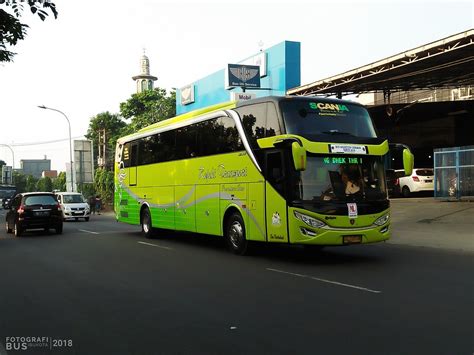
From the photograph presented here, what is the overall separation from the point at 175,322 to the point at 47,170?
192152mm

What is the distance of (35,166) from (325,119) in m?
182

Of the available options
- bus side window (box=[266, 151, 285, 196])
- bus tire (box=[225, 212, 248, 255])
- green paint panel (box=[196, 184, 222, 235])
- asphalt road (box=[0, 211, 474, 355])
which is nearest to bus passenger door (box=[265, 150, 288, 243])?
bus side window (box=[266, 151, 285, 196])

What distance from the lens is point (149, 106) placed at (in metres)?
56.5

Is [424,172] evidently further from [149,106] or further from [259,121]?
[149,106]

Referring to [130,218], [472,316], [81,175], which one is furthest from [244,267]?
[81,175]

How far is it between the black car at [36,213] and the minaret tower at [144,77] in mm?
99271

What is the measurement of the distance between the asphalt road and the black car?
6.65m

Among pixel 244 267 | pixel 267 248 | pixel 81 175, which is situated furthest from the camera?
pixel 81 175

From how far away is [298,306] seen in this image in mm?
6719

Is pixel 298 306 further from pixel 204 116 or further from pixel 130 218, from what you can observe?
pixel 130 218

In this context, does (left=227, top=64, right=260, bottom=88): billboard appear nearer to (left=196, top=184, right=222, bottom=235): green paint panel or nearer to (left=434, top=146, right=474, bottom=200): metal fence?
(left=434, top=146, right=474, bottom=200): metal fence

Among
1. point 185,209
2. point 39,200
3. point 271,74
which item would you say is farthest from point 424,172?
point 39,200

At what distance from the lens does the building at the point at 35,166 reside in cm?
17438

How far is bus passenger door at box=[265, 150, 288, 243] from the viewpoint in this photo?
10.3 meters
